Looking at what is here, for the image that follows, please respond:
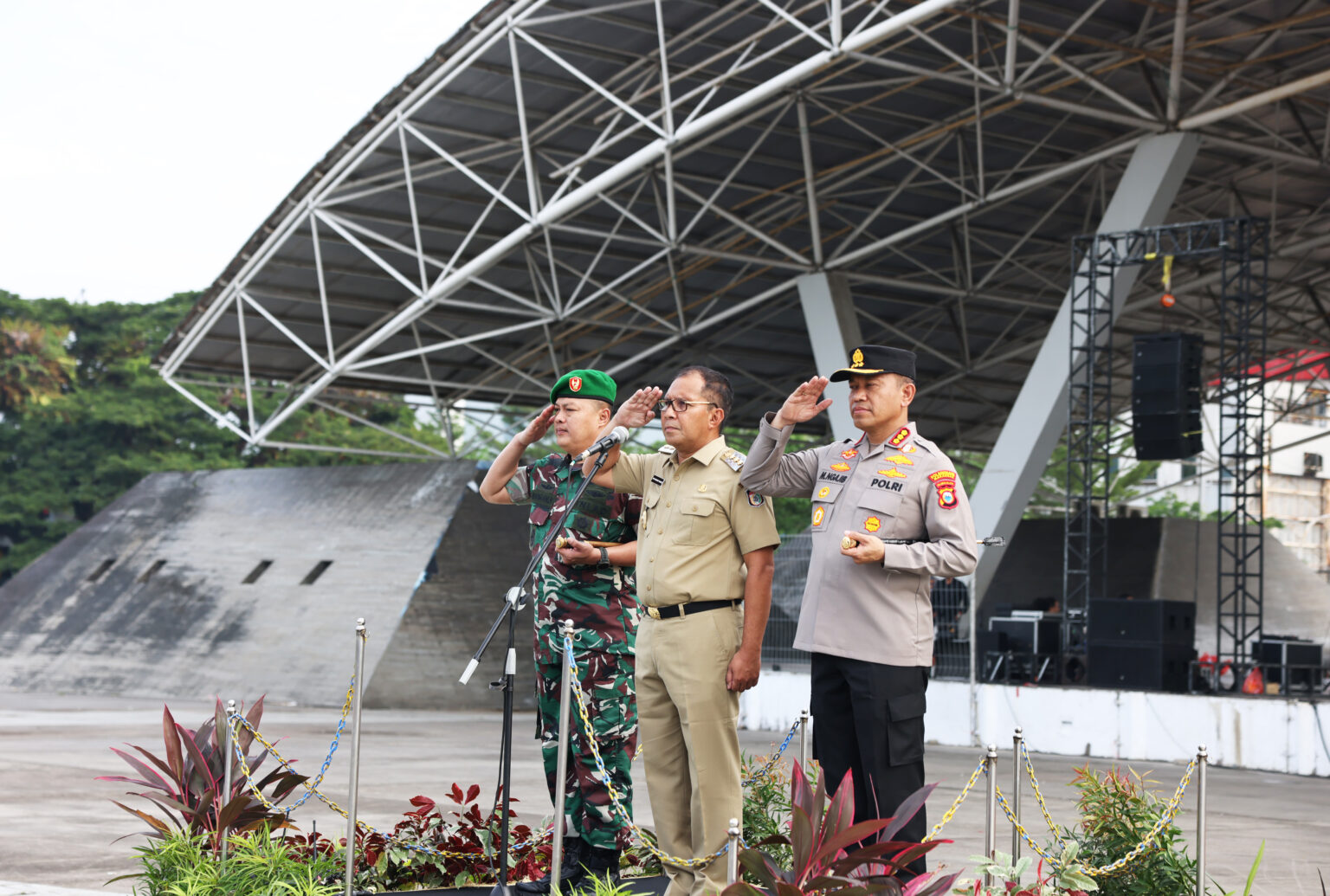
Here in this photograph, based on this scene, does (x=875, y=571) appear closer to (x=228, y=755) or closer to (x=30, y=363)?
(x=228, y=755)

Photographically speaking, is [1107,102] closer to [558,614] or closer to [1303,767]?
[1303,767]

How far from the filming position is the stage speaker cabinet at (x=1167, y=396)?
15.2 metres

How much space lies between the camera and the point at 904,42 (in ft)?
48.3

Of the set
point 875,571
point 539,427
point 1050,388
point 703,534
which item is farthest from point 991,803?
point 1050,388

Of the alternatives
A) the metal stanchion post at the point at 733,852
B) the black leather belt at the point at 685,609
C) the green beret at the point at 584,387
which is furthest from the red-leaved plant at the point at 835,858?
the green beret at the point at 584,387

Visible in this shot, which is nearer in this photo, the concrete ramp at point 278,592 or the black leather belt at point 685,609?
the black leather belt at point 685,609

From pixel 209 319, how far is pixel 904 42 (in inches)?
486

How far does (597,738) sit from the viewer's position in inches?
185

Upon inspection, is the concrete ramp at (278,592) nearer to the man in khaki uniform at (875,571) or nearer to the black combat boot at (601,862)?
the black combat boot at (601,862)

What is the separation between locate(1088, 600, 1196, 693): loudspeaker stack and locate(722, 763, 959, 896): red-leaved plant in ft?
36.5

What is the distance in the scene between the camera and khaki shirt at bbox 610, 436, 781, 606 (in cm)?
427

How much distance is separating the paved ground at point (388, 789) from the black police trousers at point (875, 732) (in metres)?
2.12

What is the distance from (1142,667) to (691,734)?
10.9m

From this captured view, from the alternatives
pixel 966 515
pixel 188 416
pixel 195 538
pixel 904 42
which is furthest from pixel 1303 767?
pixel 188 416
